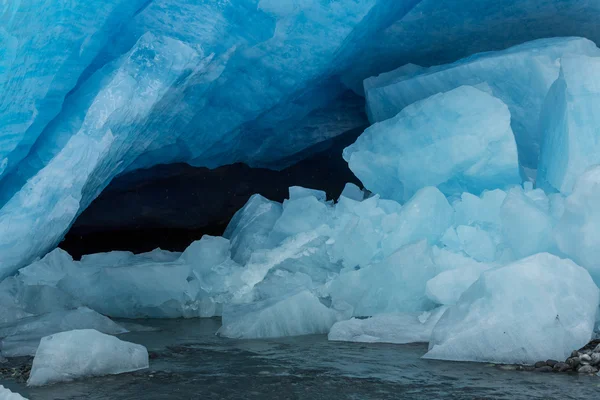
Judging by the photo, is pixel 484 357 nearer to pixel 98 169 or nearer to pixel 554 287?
pixel 554 287

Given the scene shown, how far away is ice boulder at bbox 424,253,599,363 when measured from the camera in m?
2.74

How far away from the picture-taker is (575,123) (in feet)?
12.6

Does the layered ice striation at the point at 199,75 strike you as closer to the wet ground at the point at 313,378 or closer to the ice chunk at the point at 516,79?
the ice chunk at the point at 516,79

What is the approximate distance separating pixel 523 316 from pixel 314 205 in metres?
2.33

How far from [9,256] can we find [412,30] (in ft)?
10.5

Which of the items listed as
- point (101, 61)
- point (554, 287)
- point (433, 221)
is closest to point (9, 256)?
point (101, 61)

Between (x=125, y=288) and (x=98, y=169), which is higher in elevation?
(x=98, y=169)

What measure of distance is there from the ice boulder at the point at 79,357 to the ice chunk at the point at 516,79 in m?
2.96

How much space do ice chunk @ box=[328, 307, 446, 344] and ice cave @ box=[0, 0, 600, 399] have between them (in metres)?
0.01

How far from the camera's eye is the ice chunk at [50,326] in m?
3.43

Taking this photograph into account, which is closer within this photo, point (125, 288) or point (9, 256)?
point (9, 256)

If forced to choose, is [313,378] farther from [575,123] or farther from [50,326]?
[575,123]

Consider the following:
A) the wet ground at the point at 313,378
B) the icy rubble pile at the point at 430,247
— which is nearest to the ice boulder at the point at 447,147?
the icy rubble pile at the point at 430,247

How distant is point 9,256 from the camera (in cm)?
365
